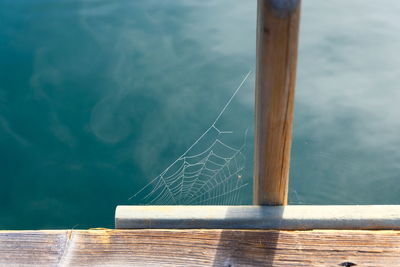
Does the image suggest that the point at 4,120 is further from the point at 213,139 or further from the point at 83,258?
the point at 83,258

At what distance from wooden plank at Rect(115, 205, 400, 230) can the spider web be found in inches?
99.6

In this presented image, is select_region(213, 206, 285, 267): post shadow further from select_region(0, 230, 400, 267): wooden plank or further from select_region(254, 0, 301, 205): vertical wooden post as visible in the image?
select_region(254, 0, 301, 205): vertical wooden post

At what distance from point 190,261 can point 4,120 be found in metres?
4.23

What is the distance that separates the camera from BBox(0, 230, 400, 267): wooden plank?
1.79 meters

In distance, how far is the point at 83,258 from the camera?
1822 millimetres

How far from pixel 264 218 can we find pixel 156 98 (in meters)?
3.67

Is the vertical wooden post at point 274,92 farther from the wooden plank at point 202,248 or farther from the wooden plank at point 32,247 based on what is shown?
the wooden plank at point 32,247

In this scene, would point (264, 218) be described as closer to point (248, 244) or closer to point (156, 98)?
point (248, 244)

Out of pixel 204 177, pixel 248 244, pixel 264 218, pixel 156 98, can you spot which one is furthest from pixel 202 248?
pixel 156 98

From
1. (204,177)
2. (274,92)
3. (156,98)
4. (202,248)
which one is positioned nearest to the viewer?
(274,92)

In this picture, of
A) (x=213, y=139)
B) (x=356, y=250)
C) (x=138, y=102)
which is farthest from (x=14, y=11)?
(x=356, y=250)

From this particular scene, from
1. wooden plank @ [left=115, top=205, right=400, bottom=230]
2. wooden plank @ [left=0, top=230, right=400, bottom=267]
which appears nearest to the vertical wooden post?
wooden plank @ [left=115, top=205, right=400, bottom=230]

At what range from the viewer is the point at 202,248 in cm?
185

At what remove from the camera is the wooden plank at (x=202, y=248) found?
179 cm
